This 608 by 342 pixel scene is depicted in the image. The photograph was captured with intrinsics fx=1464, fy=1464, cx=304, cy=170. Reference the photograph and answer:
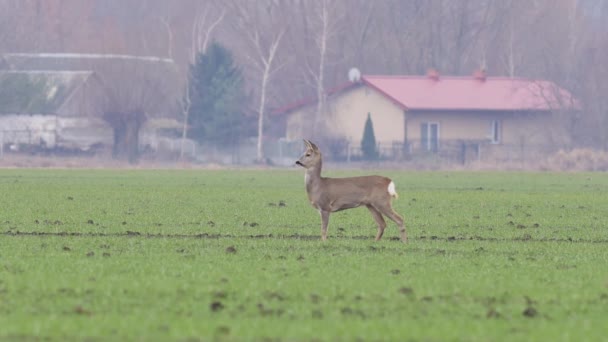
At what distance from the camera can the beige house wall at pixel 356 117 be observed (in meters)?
93.8

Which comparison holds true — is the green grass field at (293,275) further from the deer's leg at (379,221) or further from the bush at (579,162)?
the bush at (579,162)

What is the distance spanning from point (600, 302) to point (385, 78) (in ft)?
274

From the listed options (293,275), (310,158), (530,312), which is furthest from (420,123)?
(530,312)

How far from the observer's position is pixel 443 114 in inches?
3703

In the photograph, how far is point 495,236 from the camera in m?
24.0

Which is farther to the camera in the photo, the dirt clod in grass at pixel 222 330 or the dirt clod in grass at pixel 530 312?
the dirt clod in grass at pixel 530 312

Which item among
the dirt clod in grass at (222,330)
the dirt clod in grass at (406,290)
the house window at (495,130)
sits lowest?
→ the dirt clod in grass at (222,330)

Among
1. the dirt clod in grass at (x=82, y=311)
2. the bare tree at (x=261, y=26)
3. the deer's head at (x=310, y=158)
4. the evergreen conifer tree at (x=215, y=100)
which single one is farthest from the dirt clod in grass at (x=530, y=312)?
the bare tree at (x=261, y=26)

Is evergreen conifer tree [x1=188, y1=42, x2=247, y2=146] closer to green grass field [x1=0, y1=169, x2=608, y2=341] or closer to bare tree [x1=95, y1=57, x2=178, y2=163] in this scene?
bare tree [x1=95, y1=57, x2=178, y2=163]

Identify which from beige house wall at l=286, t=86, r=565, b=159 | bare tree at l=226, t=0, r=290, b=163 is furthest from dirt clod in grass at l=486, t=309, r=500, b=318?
bare tree at l=226, t=0, r=290, b=163

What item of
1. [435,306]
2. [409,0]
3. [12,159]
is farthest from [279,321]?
[409,0]

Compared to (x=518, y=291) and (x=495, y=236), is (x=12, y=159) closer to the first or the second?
(x=495, y=236)

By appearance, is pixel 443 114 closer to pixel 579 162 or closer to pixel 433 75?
pixel 433 75

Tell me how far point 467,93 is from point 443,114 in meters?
2.95
